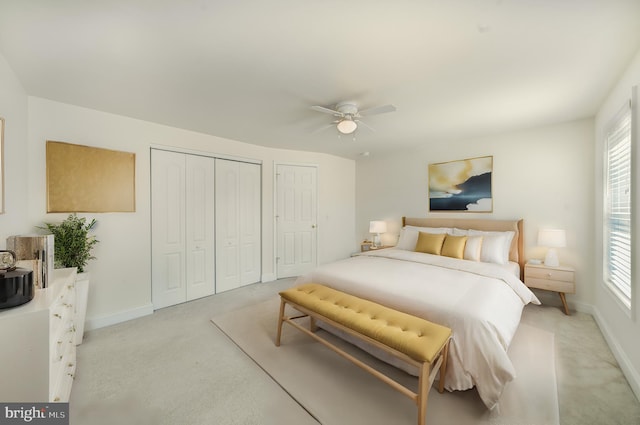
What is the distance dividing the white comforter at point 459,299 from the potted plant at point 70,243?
7.29 ft

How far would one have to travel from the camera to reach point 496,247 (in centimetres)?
315

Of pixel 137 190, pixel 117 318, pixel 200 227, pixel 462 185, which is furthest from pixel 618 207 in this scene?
pixel 117 318

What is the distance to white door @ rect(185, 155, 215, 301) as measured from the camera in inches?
137

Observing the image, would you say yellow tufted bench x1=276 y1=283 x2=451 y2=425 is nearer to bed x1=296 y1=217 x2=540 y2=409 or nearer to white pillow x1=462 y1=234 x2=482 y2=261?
bed x1=296 y1=217 x2=540 y2=409

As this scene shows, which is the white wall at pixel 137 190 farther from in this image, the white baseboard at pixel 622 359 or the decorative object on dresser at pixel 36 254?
the white baseboard at pixel 622 359

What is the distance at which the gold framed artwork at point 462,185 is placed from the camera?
12.1 feet

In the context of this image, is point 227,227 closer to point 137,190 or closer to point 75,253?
point 137,190

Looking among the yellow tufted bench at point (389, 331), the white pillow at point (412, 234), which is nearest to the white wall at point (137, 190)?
the yellow tufted bench at point (389, 331)

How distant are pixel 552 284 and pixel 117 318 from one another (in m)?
5.13

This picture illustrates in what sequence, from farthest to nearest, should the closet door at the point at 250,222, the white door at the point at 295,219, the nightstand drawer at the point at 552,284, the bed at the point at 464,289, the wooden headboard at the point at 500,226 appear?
1. the white door at the point at 295,219
2. the closet door at the point at 250,222
3. the wooden headboard at the point at 500,226
4. the nightstand drawer at the point at 552,284
5. the bed at the point at 464,289

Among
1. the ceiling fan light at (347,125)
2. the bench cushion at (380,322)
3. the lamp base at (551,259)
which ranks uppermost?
the ceiling fan light at (347,125)

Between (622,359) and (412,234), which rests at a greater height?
(412,234)

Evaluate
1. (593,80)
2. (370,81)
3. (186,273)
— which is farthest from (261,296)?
(593,80)

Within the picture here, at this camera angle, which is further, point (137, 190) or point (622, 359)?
point (137, 190)
